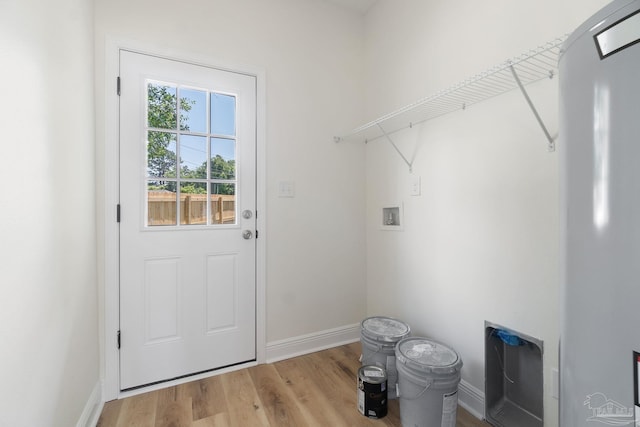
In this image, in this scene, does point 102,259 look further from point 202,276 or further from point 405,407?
point 405,407

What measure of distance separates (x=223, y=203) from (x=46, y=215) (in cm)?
99

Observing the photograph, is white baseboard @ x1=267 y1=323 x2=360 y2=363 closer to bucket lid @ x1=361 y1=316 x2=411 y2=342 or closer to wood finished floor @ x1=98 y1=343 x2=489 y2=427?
wood finished floor @ x1=98 y1=343 x2=489 y2=427

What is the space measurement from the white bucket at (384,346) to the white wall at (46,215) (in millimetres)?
1449

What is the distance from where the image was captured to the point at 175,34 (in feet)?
6.07

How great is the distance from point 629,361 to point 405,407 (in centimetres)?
120

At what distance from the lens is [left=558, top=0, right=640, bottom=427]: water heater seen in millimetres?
473

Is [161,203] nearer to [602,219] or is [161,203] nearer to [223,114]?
[223,114]

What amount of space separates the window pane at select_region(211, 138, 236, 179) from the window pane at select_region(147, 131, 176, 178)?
9.5 inches

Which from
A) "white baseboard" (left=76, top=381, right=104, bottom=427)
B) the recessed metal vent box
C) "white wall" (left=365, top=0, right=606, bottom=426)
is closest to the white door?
"white baseboard" (left=76, top=381, right=104, bottom=427)

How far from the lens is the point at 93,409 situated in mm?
1527

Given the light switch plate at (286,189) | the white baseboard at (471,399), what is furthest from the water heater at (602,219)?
the light switch plate at (286,189)

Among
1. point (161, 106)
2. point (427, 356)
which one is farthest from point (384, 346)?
point (161, 106)

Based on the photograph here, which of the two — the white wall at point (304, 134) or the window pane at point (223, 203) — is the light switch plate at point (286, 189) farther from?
the window pane at point (223, 203)

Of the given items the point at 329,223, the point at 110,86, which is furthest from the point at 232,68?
the point at 329,223
